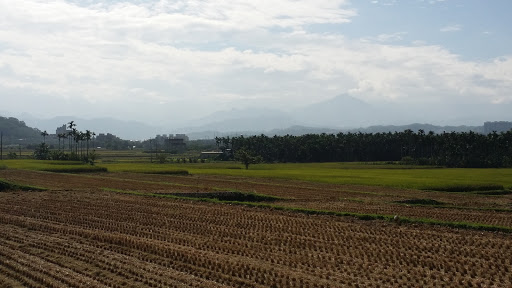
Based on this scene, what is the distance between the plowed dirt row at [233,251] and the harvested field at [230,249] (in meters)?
0.03

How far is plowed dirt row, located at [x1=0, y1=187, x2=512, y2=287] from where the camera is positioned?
1355 cm

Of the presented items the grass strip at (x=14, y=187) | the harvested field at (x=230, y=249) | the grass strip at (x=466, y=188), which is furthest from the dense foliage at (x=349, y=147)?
the harvested field at (x=230, y=249)

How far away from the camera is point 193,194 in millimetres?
34625

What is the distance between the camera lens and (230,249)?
56.2ft

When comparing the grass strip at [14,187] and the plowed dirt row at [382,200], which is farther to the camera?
the grass strip at [14,187]

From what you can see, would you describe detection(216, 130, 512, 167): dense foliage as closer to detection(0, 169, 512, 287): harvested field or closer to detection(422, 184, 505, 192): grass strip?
detection(422, 184, 505, 192): grass strip

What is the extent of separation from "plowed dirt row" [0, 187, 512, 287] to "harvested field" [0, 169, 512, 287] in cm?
3

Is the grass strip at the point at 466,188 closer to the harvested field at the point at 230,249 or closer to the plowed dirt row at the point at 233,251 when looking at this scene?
the harvested field at the point at 230,249

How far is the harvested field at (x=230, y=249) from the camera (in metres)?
13.6

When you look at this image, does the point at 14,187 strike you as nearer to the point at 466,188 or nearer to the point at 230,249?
the point at 230,249

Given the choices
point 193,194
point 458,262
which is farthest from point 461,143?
point 458,262

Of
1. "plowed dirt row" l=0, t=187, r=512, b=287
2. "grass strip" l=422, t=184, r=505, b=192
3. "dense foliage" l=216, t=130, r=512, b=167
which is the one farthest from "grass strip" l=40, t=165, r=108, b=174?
"dense foliage" l=216, t=130, r=512, b=167

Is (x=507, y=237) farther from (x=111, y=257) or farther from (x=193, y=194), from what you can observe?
(x=193, y=194)

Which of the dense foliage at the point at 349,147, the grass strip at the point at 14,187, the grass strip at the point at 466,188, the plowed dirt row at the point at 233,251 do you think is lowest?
the grass strip at the point at 466,188
